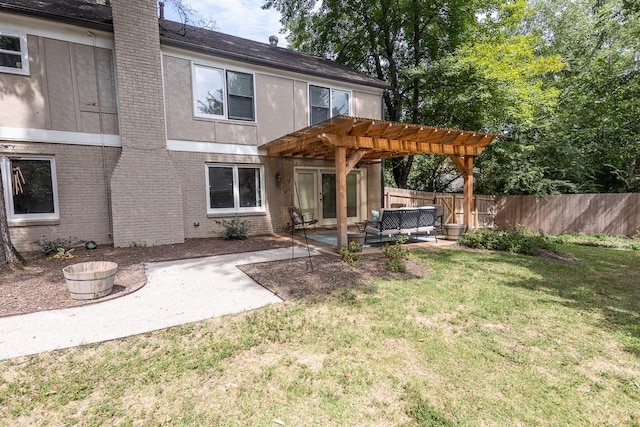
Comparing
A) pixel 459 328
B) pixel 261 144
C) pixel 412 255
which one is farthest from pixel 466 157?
pixel 459 328

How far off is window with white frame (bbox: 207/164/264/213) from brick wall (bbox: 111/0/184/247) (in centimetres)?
120

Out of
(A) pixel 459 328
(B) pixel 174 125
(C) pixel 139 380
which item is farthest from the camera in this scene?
(B) pixel 174 125

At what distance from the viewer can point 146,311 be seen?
4090mm

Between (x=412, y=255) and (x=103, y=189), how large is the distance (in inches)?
322

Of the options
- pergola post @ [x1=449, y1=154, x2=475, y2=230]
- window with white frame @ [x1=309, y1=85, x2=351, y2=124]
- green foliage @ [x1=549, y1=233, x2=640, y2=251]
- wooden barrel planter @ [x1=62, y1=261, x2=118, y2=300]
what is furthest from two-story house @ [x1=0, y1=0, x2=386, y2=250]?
green foliage @ [x1=549, y1=233, x2=640, y2=251]

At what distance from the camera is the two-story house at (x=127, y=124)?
720cm

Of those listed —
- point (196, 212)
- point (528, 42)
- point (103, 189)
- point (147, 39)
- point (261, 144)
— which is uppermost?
point (528, 42)

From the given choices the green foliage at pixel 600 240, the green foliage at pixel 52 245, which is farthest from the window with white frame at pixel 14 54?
the green foliage at pixel 600 240

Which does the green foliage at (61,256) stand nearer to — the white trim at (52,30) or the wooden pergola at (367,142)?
the white trim at (52,30)

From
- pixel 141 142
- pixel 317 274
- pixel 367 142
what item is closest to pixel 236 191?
pixel 141 142

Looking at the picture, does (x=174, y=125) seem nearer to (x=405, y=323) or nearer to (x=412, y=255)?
(x=412, y=255)

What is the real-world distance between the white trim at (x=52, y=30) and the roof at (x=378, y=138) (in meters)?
4.95

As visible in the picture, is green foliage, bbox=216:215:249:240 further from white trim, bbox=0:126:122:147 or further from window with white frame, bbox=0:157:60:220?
window with white frame, bbox=0:157:60:220

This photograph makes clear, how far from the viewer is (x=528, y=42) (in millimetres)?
13867
